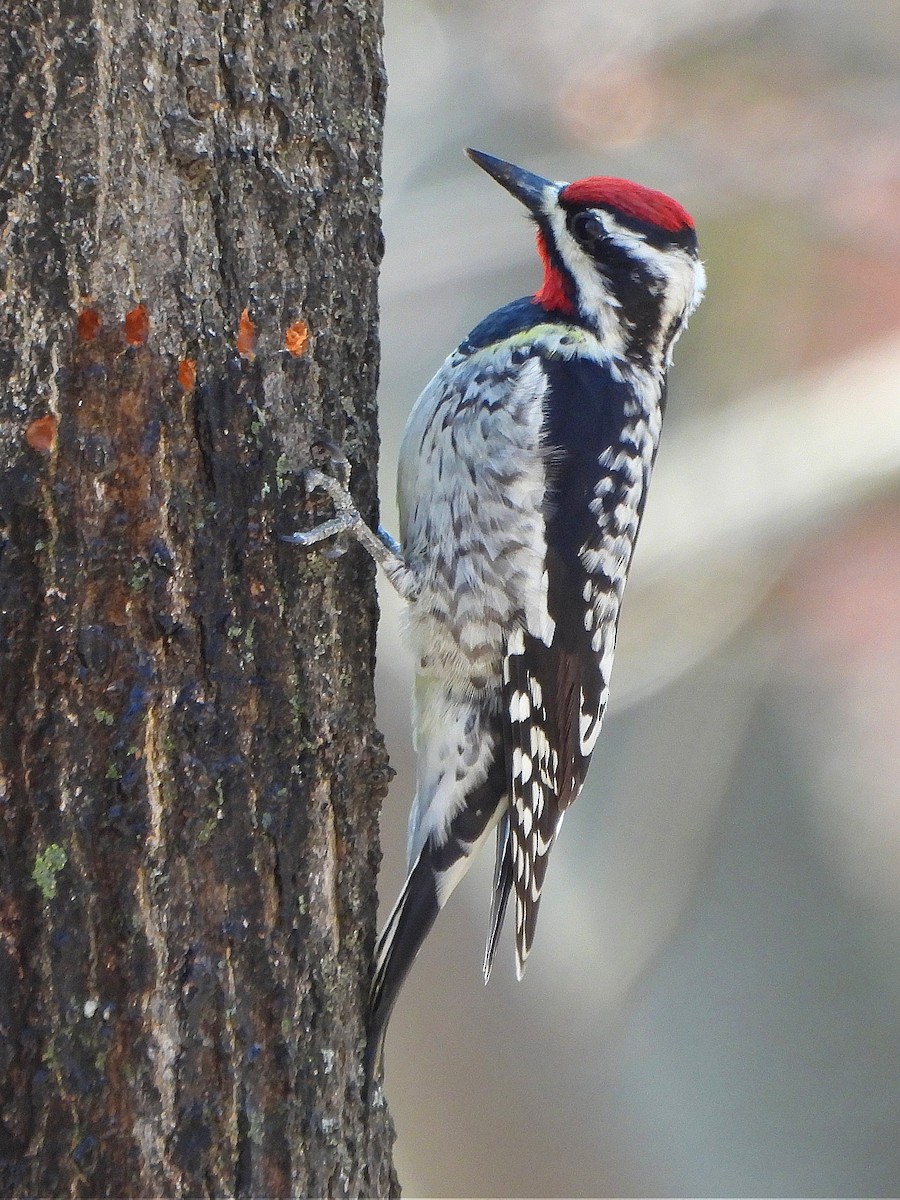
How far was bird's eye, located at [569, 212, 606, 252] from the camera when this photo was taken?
2.63 metres

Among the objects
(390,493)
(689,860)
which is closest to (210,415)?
(390,493)

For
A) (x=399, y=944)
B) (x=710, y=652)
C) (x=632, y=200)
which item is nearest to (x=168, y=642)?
(x=399, y=944)

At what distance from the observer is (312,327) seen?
1884 mm

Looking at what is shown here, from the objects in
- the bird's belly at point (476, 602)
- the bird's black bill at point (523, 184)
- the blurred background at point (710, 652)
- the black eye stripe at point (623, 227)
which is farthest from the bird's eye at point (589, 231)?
the blurred background at point (710, 652)

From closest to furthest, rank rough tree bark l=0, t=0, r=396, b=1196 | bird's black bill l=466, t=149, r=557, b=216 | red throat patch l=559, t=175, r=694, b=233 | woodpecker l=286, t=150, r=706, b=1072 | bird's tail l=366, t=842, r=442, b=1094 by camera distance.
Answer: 1. rough tree bark l=0, t=0, r=396, b=1196
2. bird's tail l=366, t=842, r=442, b=1094
3. woodpecker l=286, t=150, r=706, b=1072
4. red throat patch l=559, t=175, r=694, b=233
5. bird's black bill l=466, t=149, r=557, b=216

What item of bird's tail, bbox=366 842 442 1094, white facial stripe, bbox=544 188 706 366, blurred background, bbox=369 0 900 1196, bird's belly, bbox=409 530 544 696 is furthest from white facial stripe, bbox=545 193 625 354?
blurred background, bbox=369 0 900 1196

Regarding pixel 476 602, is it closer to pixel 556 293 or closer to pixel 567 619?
pixel 567 619

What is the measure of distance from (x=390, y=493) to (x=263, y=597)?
2.74 meters

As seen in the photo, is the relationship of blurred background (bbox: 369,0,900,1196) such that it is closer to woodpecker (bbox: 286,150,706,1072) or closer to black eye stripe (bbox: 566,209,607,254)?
woodpecker (bbox: 286,150,706,1072)

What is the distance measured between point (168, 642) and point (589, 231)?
1481mm

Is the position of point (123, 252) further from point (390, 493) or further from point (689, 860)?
point (689, 860)

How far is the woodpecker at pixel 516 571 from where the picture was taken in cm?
239

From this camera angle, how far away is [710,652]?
15.6 ft

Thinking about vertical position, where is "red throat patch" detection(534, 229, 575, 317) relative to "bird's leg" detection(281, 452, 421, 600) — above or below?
above
